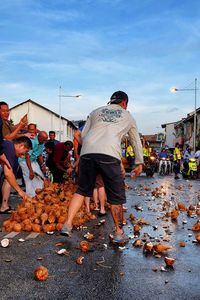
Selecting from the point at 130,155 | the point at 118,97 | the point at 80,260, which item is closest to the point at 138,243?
the point at 80,260

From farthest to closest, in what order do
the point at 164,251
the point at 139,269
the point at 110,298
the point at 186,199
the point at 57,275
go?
1. the point at 186,199
2. the point at 164,251
3. the point at 139,269
4. the point at 57,275
5. the point at 110,298

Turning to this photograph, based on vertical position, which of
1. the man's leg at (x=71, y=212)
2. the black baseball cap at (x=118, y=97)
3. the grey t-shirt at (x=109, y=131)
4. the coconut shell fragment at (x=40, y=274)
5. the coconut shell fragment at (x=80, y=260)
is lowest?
the coconut shell fragment at (x=80, y=260)

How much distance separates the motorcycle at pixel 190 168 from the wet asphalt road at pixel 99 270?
15.3 meters

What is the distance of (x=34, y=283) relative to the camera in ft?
10.5

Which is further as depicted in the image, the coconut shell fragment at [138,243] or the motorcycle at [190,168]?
the motorcycle at [190,168]

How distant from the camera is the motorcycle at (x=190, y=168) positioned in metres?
20.3

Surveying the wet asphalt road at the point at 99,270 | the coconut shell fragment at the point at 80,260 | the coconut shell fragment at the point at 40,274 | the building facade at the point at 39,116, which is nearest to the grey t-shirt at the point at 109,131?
the wet asphalt road at the point at 99,270

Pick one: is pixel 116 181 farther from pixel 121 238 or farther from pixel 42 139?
pixel 42 139

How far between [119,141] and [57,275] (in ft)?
6.82

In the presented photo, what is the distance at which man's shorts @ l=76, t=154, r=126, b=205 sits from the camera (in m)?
4.69

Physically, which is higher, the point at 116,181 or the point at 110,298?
the point at 116,181

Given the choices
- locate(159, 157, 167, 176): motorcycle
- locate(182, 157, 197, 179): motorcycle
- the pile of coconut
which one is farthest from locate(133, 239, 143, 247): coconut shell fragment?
locate(159, 157, 167, 176): motorcycle

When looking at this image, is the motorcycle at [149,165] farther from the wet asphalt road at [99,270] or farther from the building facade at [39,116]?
the building facade at [39,116]

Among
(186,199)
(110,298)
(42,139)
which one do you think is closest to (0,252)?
(110,298)
